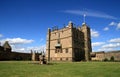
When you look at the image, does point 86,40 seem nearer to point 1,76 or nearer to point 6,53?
point 6,53

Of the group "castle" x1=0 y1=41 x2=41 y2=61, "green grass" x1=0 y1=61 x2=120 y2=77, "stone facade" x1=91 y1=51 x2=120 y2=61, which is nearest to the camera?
"green grass" x1=0 y1=61 x2=120 y2=77

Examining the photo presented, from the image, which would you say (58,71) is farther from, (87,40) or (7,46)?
(7,46)

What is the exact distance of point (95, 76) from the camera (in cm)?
1429

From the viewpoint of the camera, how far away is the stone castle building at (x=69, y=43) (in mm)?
55688

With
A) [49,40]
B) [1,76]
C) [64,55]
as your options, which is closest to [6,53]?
[49,40]

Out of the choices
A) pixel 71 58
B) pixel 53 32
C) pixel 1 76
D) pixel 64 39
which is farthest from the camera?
pixel 53 32

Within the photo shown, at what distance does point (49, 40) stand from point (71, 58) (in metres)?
14.6

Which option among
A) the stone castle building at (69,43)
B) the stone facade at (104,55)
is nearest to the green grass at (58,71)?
the stone facade at (104,55)

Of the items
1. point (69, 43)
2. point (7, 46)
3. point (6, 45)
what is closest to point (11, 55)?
point (7, 46)

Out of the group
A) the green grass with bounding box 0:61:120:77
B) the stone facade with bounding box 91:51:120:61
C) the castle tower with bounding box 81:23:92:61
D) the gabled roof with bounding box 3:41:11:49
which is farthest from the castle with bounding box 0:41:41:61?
the green grass with bounding box 0:61:120:77

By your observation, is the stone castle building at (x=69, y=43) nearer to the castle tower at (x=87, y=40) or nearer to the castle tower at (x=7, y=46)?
the castle tower at (x=87, y=40)

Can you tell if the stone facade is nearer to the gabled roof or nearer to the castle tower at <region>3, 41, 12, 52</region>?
the castle tower at <region>3, 41, 12, 52</region>

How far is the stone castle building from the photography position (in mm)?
55688

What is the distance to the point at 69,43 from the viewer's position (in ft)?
183
